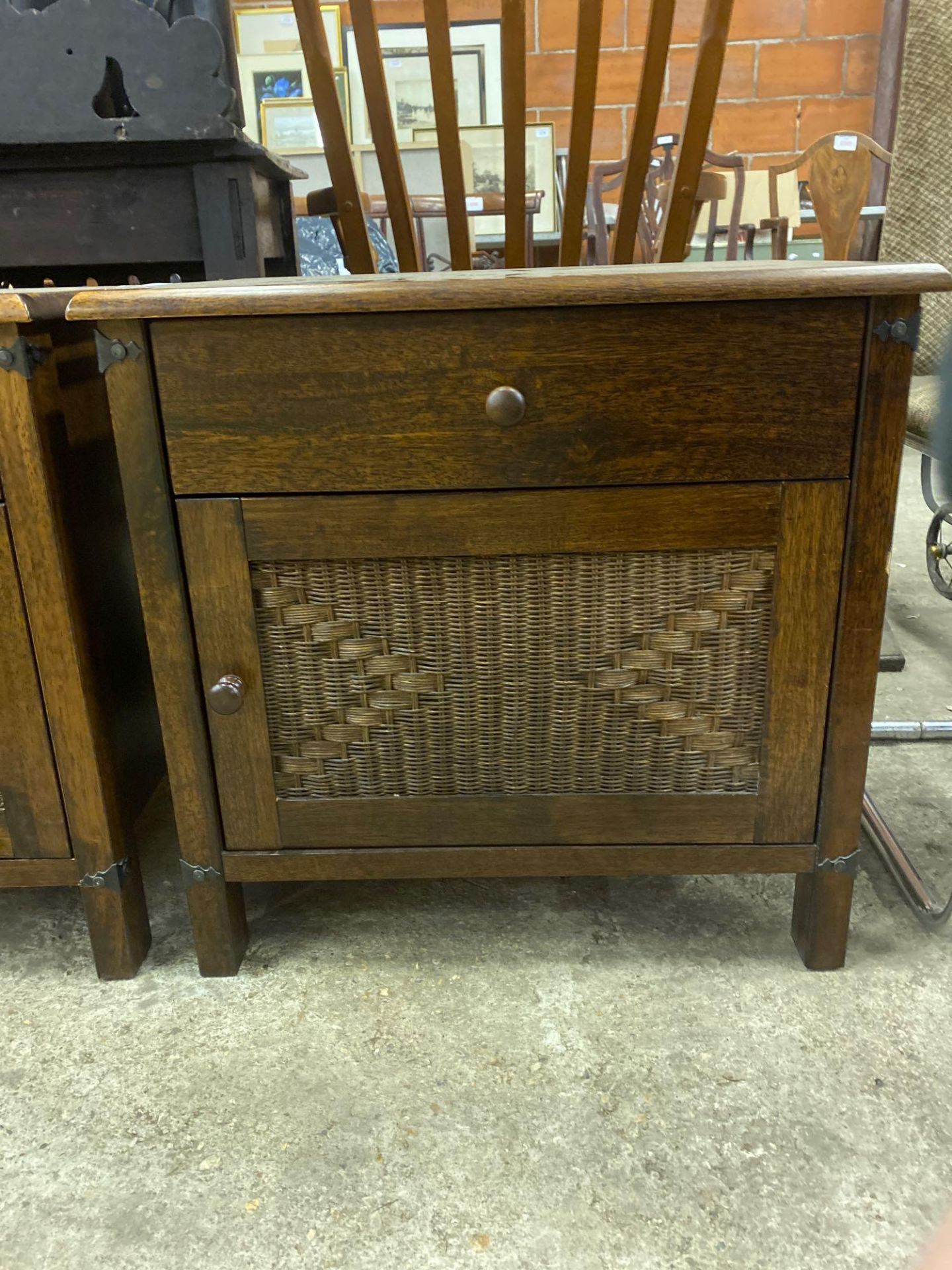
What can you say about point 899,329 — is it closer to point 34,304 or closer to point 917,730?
point 34,304

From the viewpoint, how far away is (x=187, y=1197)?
2.41 feet

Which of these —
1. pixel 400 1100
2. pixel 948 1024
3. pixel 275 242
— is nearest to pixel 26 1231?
pixel 400 1100

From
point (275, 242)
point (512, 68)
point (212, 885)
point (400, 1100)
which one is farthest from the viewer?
point (275, 242)

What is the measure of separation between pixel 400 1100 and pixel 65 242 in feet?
3.27

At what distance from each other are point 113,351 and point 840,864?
0.80 meters

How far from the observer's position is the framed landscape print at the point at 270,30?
12.7 ft

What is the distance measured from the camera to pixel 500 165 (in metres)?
3.52

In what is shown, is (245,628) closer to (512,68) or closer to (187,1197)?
(187,1197)

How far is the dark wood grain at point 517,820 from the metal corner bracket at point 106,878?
169mm

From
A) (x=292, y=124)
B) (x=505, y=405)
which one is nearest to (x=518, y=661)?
(x=505, y=405)

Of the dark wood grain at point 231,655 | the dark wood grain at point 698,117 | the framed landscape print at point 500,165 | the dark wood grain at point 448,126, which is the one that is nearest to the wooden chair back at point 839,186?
the dark wood grain at point 698,117

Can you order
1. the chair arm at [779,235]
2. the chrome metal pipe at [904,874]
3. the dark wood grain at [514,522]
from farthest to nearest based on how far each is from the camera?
1. the chair arm at [779,235]
2. the chrome metal pipe at [904,874]
3. the dark wood grain at [514,522]

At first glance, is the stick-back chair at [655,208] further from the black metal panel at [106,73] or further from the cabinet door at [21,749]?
the cabinet door at [21,749]

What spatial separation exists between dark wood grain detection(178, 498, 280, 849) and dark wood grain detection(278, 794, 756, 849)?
3 centimetres
